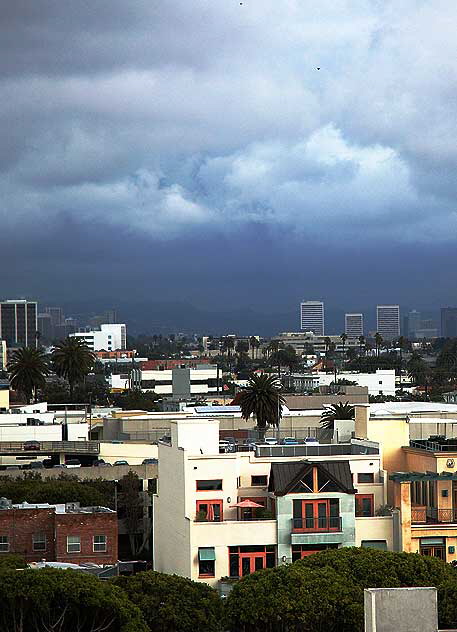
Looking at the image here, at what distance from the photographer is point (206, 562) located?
5469 centimetres

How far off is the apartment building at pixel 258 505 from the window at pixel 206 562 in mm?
34

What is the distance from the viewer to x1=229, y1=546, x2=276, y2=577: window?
54656 millimetres

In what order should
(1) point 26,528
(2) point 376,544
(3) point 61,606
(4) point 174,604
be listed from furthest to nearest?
(1) point 26,528
(2) point 376,544
(4) point 174,604
(3) point 61,606

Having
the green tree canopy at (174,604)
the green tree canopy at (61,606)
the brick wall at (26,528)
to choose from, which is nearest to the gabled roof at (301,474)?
the green tree canopy at (174,604)

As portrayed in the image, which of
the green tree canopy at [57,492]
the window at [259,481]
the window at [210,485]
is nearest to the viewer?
the window at [210,485]

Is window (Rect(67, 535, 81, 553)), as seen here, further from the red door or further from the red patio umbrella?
the red door

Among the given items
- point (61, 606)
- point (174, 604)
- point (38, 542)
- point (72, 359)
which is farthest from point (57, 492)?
point (72, 359)

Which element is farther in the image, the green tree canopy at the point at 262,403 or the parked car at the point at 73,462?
the green tree canopy at the point at 262,403

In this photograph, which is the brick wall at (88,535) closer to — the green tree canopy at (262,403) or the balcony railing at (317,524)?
the balcony railing at (317,524)

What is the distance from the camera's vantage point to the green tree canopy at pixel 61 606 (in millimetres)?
46844

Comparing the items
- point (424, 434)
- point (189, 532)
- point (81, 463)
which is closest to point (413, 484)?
point (189, 532)

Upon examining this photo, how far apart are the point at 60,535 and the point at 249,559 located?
13.5 m

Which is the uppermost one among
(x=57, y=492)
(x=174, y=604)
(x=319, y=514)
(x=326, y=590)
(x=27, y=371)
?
(x=27, y=371)

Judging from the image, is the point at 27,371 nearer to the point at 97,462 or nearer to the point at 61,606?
the point at 97,462
